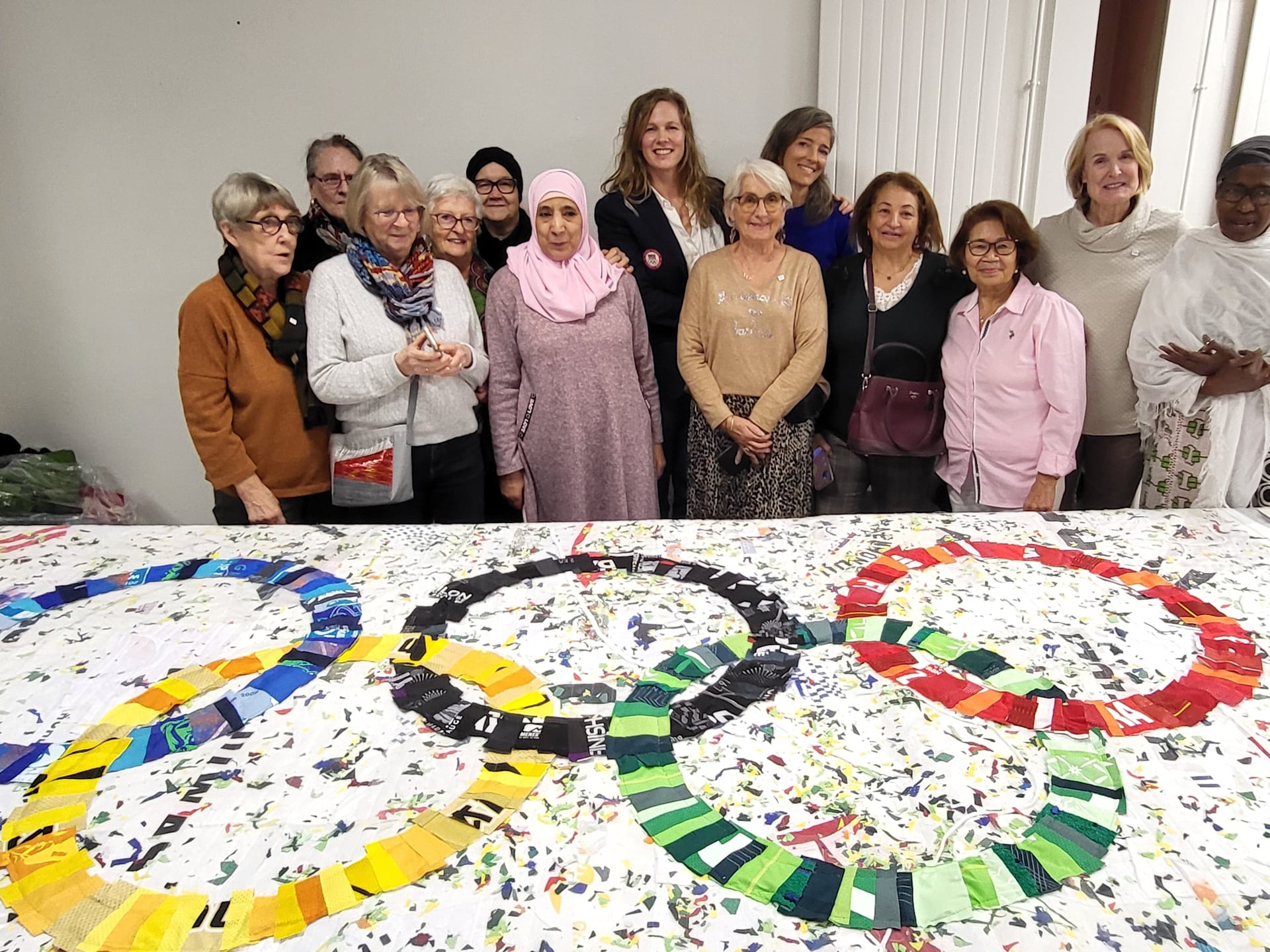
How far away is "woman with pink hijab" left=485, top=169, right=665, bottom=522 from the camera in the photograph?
2.21 metres

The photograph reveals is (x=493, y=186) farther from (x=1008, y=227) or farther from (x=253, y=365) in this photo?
(x=1008, y=227)

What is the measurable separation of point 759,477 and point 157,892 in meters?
1.76

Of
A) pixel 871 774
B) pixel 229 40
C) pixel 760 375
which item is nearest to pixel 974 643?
pixel 871 774

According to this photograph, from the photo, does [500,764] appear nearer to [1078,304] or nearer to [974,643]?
[974,643]

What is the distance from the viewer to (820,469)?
2.38 m

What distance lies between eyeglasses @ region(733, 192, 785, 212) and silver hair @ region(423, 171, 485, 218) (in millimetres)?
748

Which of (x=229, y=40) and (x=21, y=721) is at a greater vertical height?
(x=229, y=40)

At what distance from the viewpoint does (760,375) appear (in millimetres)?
2289

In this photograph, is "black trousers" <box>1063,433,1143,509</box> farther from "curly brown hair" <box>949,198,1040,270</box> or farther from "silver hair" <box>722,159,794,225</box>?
"silver hair" <box>722,159,794,225</box>

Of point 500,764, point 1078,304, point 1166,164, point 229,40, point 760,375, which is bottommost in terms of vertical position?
point 500,764

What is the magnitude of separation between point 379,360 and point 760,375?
1036 millimetres

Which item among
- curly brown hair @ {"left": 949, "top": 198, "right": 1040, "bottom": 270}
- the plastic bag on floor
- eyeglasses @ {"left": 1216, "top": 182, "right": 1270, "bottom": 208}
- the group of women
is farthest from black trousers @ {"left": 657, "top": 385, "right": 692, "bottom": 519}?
the plastic bag on floor

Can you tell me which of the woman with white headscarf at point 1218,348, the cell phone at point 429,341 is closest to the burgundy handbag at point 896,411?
the woman with white headscarf at point 1218,348

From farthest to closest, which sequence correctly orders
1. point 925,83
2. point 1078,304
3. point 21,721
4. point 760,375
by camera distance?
point 925,83
point 760,375
point 1078,304
point 21,721
